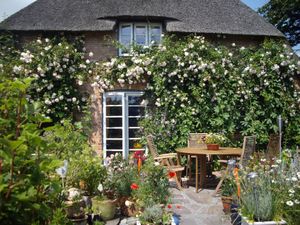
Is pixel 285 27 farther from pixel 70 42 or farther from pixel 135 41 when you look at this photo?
pixel 70 42

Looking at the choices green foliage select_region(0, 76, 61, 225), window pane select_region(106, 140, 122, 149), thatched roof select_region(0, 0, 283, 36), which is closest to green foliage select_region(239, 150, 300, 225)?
green foliage select_region(0, 76, 61, 225)

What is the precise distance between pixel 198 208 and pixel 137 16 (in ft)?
19.7

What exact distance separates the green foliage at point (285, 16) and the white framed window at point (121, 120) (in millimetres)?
14810

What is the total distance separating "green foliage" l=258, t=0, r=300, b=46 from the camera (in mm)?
20297

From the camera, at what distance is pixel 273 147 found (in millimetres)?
7363

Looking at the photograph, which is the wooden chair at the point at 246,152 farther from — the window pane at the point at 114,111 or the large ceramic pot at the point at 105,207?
the window pane at the point at 114,111

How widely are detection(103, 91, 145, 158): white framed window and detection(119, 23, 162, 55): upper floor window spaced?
64.4 inches

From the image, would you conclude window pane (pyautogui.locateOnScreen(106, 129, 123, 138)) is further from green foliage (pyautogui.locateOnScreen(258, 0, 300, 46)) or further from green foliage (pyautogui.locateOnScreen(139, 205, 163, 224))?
green foliage (pyautogui.locateOnScreen(258, 0, 300, 46))

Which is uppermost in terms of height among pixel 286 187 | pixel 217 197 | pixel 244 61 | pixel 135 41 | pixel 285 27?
pixel 285 27

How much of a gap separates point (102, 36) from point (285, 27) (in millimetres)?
15604

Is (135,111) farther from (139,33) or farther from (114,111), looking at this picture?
(139,33)

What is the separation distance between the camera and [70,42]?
380 inches

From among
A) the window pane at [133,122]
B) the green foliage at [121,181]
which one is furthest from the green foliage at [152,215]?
the window pane at [133,122]

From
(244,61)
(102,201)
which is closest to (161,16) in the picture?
(244,61)
